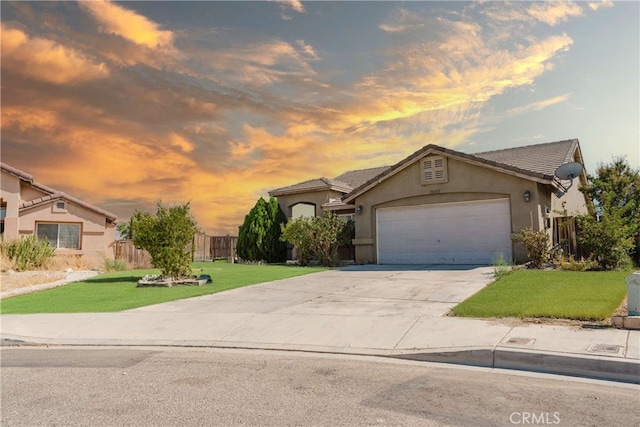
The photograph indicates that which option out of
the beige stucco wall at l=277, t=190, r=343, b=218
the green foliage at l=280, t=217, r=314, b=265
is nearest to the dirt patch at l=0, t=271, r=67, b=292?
the green foliage at l=280, t=217, r=314, b=265

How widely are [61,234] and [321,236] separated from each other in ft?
53.9

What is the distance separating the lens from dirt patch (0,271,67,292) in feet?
51.7

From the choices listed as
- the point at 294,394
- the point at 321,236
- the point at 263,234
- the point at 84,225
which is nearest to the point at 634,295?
the point at 294,394

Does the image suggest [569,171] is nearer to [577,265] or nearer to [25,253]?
[577,265]

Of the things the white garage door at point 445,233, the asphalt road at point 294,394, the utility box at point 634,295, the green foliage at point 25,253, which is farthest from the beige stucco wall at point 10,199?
Answer: the utility box at point 634,295

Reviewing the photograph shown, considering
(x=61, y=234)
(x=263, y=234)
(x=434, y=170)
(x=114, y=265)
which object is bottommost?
(x=114, y=265)

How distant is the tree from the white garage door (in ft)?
9.31

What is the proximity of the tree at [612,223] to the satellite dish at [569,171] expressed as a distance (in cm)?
143

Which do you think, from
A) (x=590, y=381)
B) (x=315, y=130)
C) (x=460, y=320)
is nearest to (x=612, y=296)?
(x=460, y=320)

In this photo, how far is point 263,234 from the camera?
84.2 ft

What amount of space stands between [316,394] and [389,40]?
12.8 meters

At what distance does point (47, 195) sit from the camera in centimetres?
2720

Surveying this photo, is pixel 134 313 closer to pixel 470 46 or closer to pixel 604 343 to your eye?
pixel 604 343

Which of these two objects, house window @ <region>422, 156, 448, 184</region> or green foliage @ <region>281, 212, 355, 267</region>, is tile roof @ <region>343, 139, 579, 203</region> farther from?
green foliage @ <region>281, 212, 355, 267</region>
